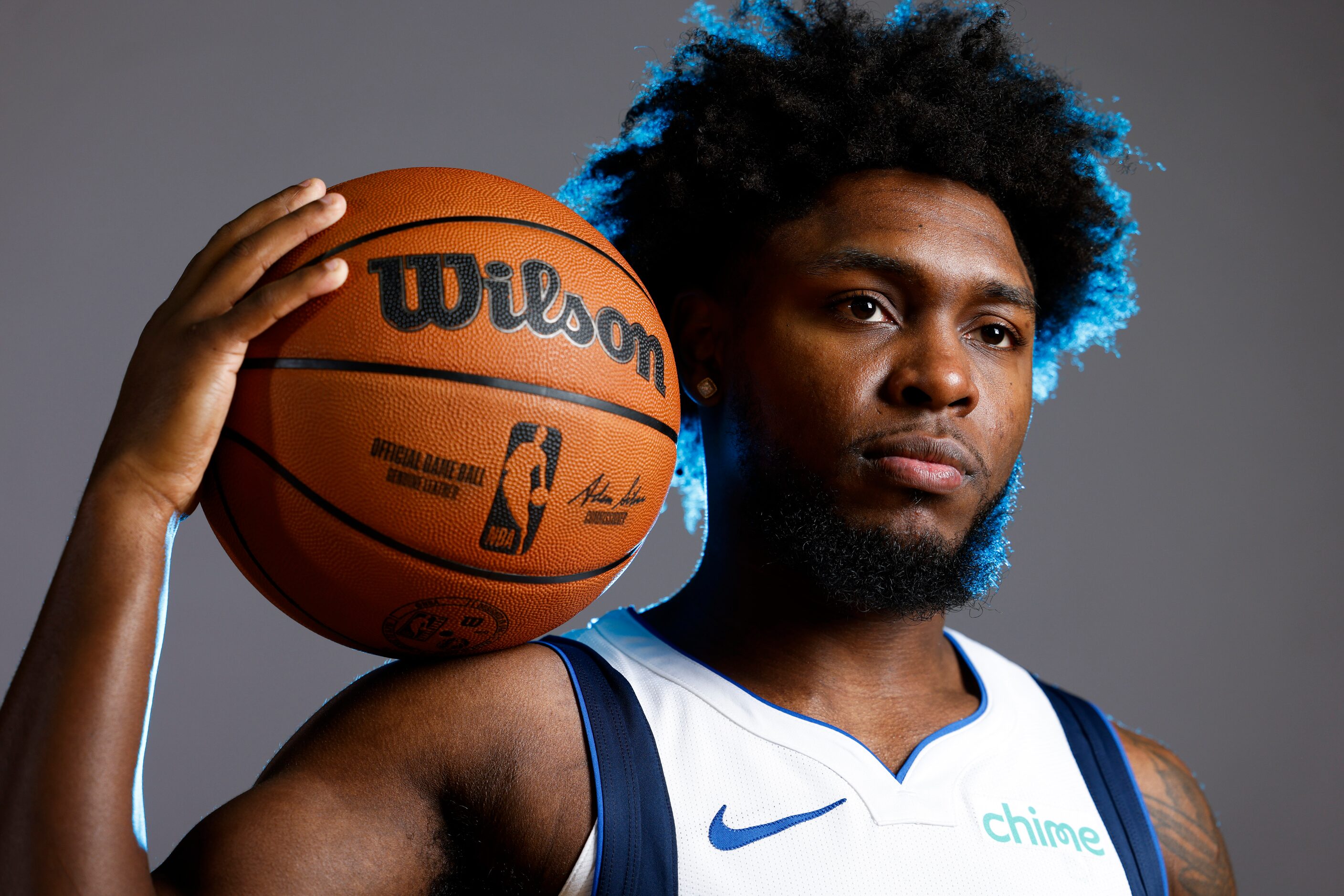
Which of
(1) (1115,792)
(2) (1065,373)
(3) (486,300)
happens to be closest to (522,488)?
(3) (486,300)

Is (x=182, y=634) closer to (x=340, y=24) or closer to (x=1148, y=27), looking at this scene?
(x=340, y=24)

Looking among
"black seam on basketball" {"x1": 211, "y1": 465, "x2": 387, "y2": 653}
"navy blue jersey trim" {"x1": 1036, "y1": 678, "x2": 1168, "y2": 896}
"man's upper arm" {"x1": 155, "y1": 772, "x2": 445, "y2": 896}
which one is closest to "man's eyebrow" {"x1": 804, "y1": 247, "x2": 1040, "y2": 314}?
"navy blue jersey trim" {"x1": 1036, "y1": 678, "x2": 1168, "y2": 896}

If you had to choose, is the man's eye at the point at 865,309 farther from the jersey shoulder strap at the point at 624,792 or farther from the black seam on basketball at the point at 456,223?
the jersey shoulder strap at the point at 624,792

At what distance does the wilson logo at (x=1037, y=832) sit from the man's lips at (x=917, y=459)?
513 millimetres

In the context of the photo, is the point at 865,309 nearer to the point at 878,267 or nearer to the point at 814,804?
the point at 878,267

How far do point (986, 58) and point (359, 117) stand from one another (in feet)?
6.80

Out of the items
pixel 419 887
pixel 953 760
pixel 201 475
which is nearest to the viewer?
pixel 201 475

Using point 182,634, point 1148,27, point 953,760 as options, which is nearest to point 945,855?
point 953,760

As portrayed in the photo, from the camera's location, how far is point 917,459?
5.50 ft

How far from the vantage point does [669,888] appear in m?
1.51

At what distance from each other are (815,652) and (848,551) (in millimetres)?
204

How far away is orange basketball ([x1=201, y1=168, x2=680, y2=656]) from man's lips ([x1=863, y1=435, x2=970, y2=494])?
0.44m

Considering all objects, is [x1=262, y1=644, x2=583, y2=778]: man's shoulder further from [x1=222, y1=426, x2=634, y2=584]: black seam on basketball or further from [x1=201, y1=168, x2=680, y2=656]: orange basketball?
[x1=222, y1=426, x2=634, y2=584]: black seam on basketball

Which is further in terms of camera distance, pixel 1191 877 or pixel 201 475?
pixel 1191 877
